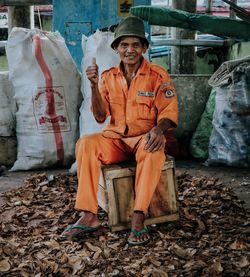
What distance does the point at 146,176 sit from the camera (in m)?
3.12

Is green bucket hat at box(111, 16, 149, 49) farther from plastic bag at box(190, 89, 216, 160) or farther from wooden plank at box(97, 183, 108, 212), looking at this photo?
plastic bag at box(190, 89, 216, 160)

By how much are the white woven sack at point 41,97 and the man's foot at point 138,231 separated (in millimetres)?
2080

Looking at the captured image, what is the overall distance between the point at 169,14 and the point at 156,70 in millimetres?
1450

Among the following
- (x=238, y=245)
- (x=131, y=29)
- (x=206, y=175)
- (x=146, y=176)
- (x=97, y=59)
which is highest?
(x=131, y=29)

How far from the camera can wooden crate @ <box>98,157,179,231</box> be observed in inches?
129

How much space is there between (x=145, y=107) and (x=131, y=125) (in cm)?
17

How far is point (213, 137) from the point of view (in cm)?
512

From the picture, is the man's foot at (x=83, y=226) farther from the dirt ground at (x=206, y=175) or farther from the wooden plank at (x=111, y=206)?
the dirt ground at (x=206, y=175)

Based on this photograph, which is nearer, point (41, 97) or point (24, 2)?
point (41, 97)

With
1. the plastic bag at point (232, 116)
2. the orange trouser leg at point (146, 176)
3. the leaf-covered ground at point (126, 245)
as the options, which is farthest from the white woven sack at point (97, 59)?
the orange trouser leg at point (146, 176)

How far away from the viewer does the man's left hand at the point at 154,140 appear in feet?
10.4

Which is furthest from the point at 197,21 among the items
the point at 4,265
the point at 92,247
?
the point at 4,265

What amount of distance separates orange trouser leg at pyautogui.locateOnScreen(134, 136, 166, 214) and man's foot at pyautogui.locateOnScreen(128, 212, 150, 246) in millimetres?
54

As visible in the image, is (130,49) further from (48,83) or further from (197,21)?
(48,83)
